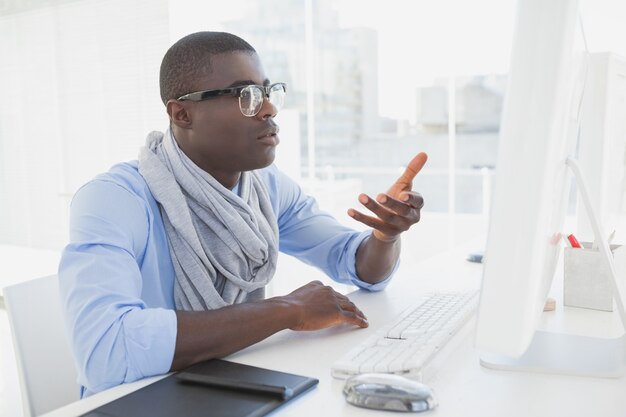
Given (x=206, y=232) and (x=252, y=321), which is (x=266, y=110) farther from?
(x=252, y=321)

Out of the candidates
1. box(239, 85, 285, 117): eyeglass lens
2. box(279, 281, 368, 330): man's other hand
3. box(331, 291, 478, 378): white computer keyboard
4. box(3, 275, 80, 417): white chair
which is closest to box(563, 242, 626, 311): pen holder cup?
box(331, 291, 478, 378): white computer keyboard

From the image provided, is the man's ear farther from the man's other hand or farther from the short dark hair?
the man's other hand

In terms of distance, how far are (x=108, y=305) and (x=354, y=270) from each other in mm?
633

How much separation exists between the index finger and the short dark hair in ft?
1.43

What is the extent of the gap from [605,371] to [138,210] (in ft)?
2.61

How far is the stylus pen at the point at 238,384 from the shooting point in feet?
2.56

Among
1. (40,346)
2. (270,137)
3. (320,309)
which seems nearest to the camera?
(320,309)

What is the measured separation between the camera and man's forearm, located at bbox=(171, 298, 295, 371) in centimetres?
92

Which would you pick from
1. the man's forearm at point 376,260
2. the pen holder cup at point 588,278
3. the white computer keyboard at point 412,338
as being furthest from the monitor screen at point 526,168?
the man's forearm at point 376,260

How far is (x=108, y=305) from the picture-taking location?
0.93 metres

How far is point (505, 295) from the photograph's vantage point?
1.92 feet

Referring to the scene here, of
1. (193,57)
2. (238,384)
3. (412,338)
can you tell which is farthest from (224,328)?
(193,57)

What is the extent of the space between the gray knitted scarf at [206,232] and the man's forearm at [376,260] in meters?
0.20

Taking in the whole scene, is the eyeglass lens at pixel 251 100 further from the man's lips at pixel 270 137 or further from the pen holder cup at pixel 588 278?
the pen holder cup at pixel 588 278
